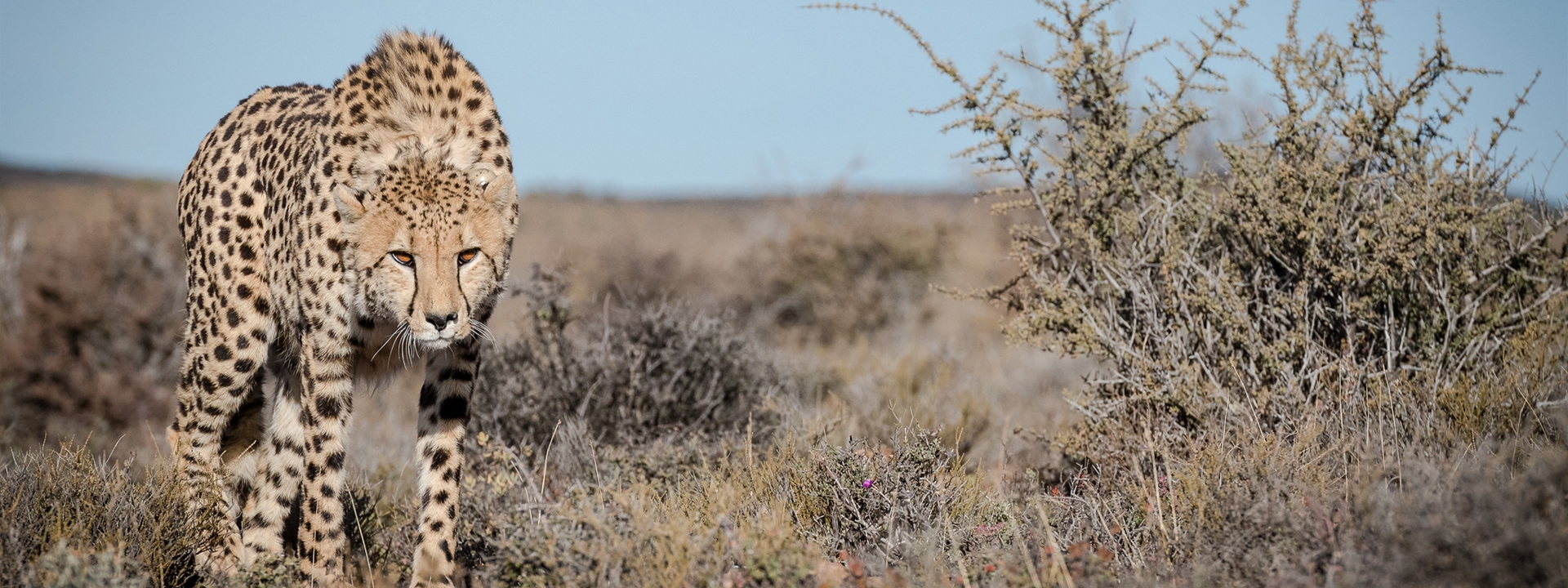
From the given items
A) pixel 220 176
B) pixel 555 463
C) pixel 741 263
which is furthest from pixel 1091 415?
pixel 741 263

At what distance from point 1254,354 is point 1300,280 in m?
0.36

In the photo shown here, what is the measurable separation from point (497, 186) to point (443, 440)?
93 cm

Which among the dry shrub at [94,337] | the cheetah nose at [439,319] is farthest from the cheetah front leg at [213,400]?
the dry shrub at [94,337]

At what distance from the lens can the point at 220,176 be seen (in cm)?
427

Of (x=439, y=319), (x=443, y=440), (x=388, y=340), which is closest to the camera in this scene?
(x=439, y=319)

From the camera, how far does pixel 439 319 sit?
10.4 feet

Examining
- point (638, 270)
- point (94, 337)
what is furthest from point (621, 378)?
point (638, 270)

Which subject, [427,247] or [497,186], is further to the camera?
[497,186]

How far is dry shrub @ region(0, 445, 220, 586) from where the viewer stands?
313 centimetres

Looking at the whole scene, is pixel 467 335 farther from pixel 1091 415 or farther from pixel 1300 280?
pixel 1300 280

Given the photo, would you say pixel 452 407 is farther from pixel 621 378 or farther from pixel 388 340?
pixel 621 378

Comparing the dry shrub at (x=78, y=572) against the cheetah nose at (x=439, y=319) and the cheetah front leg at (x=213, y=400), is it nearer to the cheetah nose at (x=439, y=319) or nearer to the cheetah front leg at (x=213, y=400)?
the cheetah front leg at (x=213, y=400)

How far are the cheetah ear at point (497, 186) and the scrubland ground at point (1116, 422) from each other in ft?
3.20

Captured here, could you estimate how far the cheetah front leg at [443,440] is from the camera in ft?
11.8
